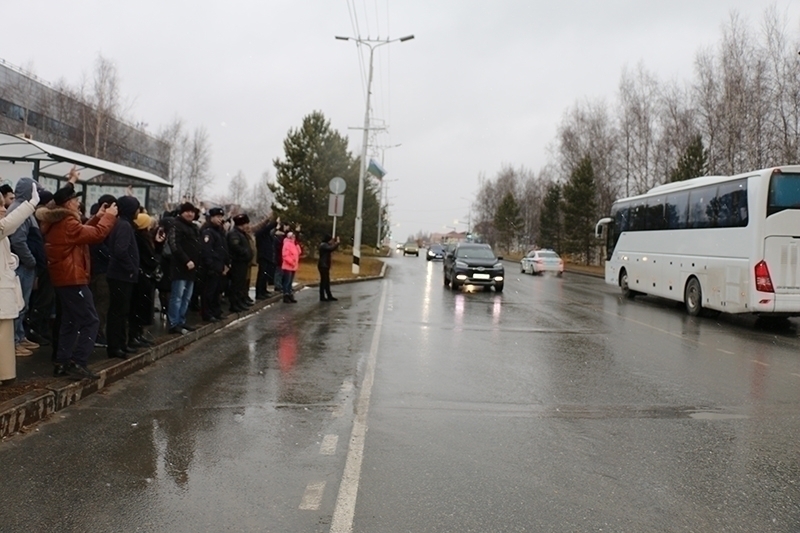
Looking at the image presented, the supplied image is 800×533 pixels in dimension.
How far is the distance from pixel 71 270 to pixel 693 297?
589 inches

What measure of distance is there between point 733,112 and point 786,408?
111 ft

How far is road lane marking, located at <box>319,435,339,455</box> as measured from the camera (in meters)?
4.91

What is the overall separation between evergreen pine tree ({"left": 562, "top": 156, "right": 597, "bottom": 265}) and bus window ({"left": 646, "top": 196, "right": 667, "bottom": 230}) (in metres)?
35.0

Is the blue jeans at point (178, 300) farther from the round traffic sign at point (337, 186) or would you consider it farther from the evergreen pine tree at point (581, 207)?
the evergreen pine tree at point (581, 207)

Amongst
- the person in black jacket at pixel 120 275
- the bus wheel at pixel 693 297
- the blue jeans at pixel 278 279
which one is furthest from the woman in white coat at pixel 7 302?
the bus wheel at pixel 693 297

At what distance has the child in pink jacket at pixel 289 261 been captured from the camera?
51.1 feet

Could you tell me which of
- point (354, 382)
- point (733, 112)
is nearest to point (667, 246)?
point (354, 382)

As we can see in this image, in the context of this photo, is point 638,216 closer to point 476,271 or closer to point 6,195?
point 476,271

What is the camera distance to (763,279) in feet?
44.7

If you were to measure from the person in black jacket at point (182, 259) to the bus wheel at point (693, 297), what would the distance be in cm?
1254

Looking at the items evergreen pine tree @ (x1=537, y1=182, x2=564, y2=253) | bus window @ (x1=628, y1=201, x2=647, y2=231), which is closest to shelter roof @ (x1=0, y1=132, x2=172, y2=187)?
bus window @ (x1=628, y1=201, x2=647, y2=231)

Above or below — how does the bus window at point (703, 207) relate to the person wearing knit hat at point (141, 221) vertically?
above

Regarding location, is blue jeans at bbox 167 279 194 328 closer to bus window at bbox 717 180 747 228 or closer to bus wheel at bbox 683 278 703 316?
bus window at bbox 717 180 747 228

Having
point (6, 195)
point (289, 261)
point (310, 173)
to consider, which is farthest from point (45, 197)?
point (310, 173)
